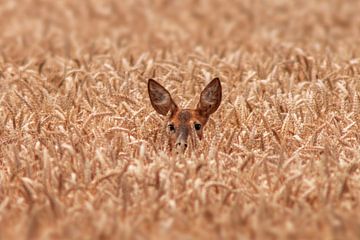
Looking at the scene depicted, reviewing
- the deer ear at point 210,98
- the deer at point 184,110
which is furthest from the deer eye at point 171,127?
the deer ear at point 210,98

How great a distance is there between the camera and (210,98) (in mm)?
8461

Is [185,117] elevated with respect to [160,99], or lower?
lower

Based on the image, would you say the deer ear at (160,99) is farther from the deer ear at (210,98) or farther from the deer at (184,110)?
the deer ear at (210,98)

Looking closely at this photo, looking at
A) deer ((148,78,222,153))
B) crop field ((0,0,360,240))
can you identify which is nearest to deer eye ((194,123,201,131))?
deer ((148,78,222,153))

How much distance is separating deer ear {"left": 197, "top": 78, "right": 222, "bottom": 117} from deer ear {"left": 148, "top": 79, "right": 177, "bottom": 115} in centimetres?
22

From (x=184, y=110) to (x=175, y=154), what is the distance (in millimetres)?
987

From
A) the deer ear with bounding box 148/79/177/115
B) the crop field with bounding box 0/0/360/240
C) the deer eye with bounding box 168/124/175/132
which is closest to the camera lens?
the crop field with bounding box 0/0/360/240

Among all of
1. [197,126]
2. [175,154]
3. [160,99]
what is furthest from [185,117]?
[175,154]

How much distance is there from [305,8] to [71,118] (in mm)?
9566

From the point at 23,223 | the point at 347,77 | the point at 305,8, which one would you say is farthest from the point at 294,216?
the point at 305,8

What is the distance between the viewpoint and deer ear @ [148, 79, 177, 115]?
840cm

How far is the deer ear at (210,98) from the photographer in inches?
331

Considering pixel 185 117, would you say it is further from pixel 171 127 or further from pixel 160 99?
pixel 160 99

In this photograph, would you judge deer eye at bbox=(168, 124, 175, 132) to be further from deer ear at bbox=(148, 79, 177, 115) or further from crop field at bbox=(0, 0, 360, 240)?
deer ear at bbox=(148, 79, 177, 115)
